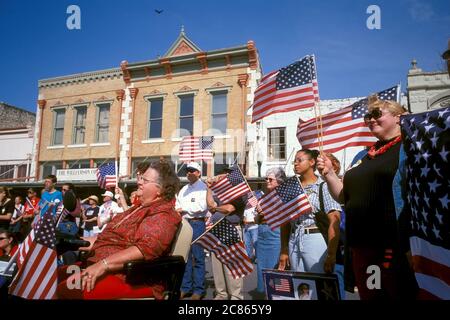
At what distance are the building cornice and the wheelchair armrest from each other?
15.4 metres

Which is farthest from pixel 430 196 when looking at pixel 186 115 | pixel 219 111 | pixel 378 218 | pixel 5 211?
pixel 186 115

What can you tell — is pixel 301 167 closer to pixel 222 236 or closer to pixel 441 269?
pixel 222 236

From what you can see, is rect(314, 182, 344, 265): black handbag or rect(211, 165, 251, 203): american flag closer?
rect(314, 182, 344, 265): black handbag

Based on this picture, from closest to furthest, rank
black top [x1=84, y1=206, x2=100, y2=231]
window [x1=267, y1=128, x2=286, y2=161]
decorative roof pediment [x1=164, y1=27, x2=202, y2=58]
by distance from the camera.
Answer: black top [x1=84, y1=206, x2=100, y2=231], window [x1=267, y1=128, x2=286, y2=161], decorative roof pediment [x1=164, y1=27, x2=202, y2=58]

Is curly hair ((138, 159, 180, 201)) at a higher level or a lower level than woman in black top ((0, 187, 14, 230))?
higher

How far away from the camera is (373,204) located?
232 cm

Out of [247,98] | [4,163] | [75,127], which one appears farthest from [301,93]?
[4,163]

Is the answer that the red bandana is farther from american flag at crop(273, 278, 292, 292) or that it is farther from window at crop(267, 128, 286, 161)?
window at crop(267, 128, 286, 161)

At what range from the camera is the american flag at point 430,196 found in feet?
5.61

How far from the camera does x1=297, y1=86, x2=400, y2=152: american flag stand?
4219 millimetres

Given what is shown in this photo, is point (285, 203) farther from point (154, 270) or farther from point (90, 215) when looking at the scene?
point (90, 215)

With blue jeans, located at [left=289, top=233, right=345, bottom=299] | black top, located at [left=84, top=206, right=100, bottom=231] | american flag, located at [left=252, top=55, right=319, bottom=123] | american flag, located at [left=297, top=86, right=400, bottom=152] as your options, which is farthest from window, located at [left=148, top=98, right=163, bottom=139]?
blue jeans, located at [left=289, top=233, right=345, bottom=299]

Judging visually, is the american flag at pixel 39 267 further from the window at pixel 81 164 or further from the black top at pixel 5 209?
the window at pixel 81 164
